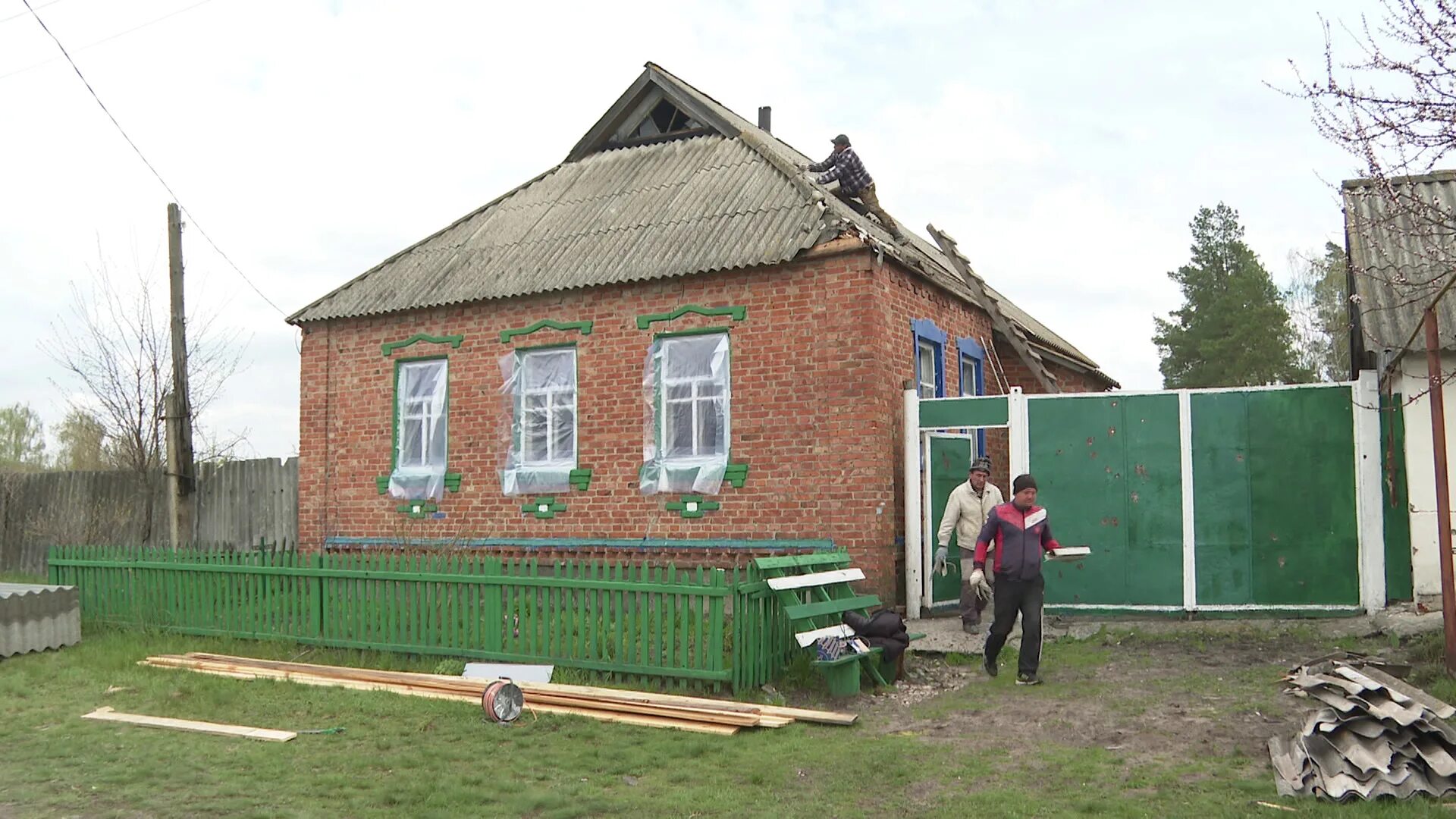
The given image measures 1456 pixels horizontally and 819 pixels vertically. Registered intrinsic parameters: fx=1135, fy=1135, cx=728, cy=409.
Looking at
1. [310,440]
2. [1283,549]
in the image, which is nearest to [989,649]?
[1283,549]

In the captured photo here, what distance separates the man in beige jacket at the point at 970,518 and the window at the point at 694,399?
2712mm

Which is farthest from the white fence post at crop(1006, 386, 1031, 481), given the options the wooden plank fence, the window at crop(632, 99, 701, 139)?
the wooden plank fence

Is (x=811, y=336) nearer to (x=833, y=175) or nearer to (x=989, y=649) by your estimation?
(x=833, y=175)

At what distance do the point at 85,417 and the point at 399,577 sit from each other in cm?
1744

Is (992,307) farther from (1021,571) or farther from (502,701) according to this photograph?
(502,701)

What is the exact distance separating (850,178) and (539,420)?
485cm

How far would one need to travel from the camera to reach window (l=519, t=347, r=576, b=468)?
13625mm

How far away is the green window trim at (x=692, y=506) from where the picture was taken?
40.8 feet

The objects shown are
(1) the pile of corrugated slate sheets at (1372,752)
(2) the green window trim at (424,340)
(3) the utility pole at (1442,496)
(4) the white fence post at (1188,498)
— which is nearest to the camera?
(1) the pile of corrugated slate sheets at (1372,752)

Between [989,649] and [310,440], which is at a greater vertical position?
[310,440]

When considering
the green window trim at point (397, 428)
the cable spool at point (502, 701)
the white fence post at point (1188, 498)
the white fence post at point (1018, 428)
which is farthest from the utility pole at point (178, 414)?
the white fence post at point (1188, 498)

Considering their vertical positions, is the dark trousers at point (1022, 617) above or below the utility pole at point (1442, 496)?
below

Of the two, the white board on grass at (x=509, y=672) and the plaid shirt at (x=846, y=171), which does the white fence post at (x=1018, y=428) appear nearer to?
the plaid shirt at (x=846, y=171)

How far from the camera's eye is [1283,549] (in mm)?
10578
